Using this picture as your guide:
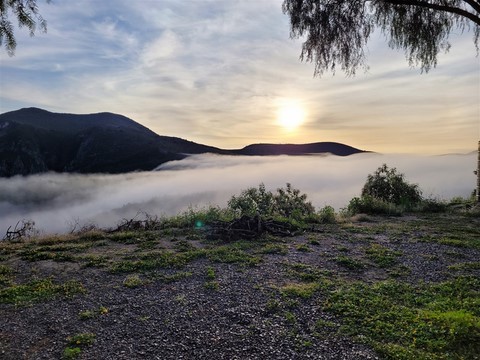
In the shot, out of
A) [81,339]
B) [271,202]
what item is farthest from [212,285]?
[271,202]

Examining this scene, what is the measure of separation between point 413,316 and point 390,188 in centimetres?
1730

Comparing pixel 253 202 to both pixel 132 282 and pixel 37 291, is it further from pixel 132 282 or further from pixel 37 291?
pixel 37 291

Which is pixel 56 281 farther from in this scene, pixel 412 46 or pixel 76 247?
pixel 412 46

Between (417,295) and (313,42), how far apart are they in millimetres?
8609

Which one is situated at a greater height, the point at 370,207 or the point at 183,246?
the point at 370,207

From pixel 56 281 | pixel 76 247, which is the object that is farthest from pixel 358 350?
pixel 76 247

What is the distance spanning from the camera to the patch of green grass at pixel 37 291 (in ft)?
22.7

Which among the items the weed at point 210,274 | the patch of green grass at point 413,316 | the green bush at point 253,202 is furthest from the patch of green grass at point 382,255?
the green bush at point 253,202

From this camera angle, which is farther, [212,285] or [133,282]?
[133,282]

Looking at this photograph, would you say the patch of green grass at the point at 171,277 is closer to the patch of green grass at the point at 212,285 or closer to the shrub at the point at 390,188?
the patch of green grass at the point at 212,285

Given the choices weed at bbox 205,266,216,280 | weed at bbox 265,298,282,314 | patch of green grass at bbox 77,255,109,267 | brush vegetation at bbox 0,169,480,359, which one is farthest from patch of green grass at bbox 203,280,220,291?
patch of green grass at bbox 77,255,109,267

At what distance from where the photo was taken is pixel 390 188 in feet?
71.6

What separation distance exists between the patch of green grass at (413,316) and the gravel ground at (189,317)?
1.28 ft

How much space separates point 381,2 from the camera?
11352mm
